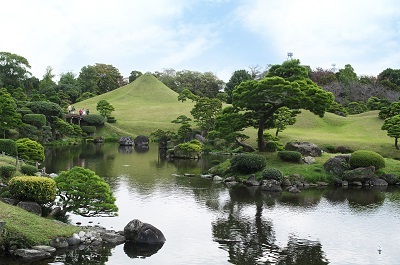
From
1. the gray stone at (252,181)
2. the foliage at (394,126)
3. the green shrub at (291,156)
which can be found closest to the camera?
the gray stone at (252,181)

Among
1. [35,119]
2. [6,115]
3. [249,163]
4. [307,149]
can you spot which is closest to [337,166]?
[307,149]

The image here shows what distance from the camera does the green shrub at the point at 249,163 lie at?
31.2m

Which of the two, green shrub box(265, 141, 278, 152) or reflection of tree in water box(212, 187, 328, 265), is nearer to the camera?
reflection of tree in water box(212, 187, 328, 265)

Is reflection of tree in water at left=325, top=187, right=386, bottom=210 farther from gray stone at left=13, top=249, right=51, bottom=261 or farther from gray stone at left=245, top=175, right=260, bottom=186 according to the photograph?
gray stone at left=13, top=249, right=51, bottom=261

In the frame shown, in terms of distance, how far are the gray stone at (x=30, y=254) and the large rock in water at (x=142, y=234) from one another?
3410mm

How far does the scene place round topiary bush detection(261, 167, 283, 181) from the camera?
96.2 feet

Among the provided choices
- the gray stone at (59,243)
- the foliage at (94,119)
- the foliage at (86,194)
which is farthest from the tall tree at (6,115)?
the gray stone at (59,243)

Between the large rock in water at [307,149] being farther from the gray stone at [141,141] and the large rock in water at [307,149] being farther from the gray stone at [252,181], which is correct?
the gray stone at [141,141]

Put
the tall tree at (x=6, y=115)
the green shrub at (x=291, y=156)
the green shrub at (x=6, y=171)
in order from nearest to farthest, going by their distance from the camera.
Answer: the green shrub at (x=6, y=171) < the green shrub at (x=291, y=156) < the tall tree at (x=6, y=115)

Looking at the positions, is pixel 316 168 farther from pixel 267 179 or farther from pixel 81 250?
pixel 81 250

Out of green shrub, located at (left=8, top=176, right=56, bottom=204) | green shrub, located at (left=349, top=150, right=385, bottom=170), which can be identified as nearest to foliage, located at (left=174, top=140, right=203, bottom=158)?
green shrub, located at (left=349, top=150, right=385, bottom=170)

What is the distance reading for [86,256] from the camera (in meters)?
14.5

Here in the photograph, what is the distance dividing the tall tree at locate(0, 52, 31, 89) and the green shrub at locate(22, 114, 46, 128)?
39.6 meters

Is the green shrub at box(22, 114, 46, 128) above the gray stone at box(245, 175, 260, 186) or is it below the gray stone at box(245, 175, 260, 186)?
above
